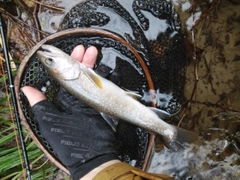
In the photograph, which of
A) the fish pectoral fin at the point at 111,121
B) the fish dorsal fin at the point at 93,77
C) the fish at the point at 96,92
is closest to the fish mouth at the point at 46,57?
the fish at the point at 96,92

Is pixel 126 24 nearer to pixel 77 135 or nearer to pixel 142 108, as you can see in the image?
pixel 142 108

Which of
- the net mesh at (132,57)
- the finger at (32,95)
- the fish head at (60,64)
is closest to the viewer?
the fish head at (60,64)

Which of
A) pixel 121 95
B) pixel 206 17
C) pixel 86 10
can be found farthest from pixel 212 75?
pixel 86 10

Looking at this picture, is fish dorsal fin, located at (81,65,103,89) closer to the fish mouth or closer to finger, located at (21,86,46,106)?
the fish mouth

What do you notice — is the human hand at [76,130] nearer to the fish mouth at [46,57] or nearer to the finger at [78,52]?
the finger at [78,52]

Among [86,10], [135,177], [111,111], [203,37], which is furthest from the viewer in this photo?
[203,37]

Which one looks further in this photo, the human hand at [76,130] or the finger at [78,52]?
the finger at [78,52]
